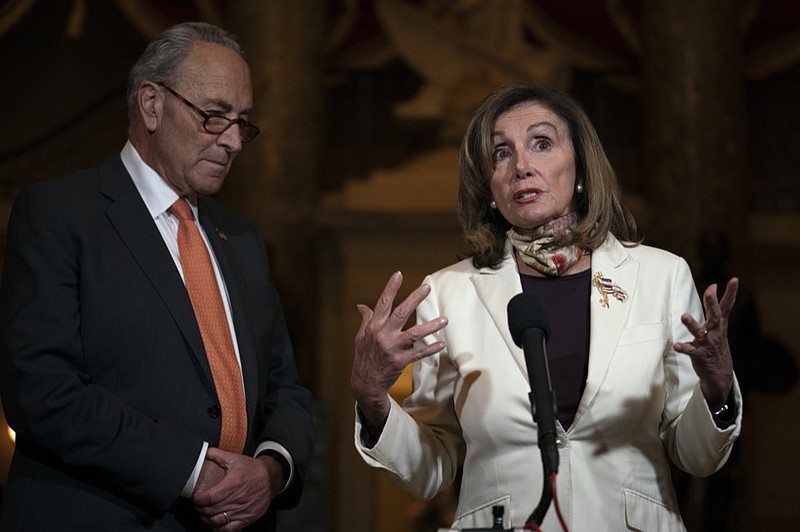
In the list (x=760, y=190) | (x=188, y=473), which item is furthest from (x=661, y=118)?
(x=188, y=473)

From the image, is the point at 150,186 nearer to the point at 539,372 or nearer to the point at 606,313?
the point at 606,313

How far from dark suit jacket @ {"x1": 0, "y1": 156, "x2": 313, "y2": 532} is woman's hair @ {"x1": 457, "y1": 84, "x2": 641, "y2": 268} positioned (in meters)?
0.58

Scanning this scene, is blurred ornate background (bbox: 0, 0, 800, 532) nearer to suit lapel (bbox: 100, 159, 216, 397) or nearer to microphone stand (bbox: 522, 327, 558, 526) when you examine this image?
suit lapel (bbox: 100, 159, 216, 397)

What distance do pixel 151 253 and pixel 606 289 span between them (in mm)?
999

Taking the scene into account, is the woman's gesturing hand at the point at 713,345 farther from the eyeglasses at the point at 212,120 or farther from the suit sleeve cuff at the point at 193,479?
the eyeglasses at the point at 212,120

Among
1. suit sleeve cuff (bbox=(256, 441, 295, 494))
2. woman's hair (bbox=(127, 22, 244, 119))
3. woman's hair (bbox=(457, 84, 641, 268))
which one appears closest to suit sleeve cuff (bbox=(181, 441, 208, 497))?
suit sleeve cuff (bbox=(256, 441, 295, 494))

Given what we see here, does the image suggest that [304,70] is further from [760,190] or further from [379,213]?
[760,190]

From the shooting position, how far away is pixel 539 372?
6.63 ft

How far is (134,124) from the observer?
2.91 m

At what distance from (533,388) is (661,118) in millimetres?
4816

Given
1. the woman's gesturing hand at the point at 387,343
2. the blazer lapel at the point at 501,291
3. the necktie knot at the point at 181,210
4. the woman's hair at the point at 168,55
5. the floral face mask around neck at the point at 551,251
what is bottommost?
the woman's gesturing hand at the point at 387,343

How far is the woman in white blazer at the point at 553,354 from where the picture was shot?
7.82ft

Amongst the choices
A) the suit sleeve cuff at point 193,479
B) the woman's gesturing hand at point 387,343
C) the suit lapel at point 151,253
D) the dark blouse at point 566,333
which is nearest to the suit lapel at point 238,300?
the suit lapel at point 151,253

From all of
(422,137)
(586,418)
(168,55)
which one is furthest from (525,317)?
(422,137)
